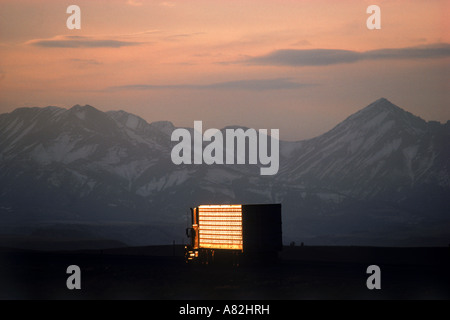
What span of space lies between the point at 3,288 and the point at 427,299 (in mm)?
34372

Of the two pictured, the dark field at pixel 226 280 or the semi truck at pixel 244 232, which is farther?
the semi truck at pixel 244 232

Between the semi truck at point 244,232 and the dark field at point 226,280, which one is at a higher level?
the semi truck at point 244,232

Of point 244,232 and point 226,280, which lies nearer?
point 226,280

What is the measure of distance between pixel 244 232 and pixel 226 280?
6.27 meters

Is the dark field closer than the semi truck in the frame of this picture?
Yes

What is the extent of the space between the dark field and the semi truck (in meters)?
1.13

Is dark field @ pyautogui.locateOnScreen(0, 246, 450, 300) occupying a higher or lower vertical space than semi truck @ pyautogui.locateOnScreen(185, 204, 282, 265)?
lower

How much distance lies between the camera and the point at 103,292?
6047 cm

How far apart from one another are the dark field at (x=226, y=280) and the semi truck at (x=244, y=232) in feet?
3.71

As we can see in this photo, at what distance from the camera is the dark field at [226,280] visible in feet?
178

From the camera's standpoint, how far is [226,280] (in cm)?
6175

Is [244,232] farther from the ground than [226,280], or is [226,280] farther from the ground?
[244,232]

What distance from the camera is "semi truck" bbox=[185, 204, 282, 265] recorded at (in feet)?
220
